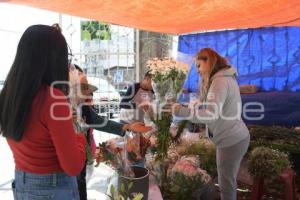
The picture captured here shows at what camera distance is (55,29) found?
1236 millimetres

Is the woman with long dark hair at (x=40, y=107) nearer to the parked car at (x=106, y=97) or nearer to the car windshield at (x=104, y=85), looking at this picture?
the parked car at (x=106, y=97)

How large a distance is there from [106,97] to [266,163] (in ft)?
14.6

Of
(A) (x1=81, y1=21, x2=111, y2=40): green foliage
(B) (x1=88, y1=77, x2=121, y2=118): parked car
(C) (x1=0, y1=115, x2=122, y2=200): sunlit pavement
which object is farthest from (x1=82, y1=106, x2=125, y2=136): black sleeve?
(A) (x1=81, y1=21, x2=111, y2=40): green foliage

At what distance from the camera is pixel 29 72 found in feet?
3.84

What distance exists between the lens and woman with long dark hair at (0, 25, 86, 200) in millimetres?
1162

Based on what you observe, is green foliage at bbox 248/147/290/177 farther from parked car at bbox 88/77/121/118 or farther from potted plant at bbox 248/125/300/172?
parked car at bbox 88/77/121/118

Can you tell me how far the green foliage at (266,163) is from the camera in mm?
2863

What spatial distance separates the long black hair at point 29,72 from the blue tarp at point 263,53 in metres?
3.05

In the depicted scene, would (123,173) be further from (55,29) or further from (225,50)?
(225,50)

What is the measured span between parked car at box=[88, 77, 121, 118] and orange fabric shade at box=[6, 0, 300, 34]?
3212 millimetres

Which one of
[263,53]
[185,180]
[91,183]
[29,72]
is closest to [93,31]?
[263,53]

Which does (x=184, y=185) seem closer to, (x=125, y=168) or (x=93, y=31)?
(x=125, y=168)

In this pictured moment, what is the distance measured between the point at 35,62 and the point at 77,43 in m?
5.28

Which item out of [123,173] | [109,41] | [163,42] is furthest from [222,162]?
[109,41]
